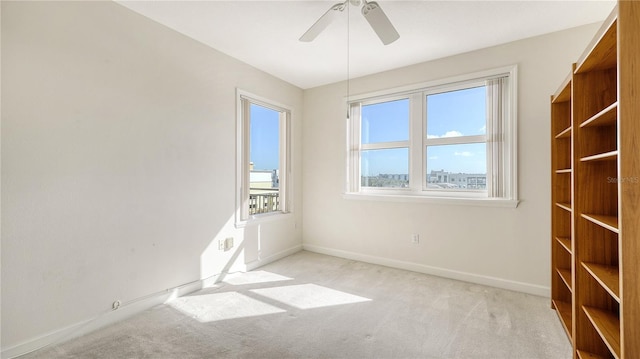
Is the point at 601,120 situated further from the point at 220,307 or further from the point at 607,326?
the point at 220,307

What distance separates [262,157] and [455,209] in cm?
247

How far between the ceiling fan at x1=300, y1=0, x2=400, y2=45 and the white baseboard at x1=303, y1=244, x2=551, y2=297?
2531mm

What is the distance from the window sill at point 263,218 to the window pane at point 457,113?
221 cm

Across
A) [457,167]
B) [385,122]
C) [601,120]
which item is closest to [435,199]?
[457,167]

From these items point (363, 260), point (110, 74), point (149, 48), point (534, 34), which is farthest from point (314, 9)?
point (363, 260)

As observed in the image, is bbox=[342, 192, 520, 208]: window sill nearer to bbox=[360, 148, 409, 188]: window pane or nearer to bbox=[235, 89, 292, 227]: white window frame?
bbox=[360, 148, 409, 188]: window pane

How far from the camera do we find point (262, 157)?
3.75 m

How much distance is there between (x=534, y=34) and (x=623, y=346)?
2.71 m

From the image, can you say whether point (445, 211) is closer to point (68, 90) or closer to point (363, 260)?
point (363, 260)

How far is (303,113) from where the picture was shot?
430 centimetres

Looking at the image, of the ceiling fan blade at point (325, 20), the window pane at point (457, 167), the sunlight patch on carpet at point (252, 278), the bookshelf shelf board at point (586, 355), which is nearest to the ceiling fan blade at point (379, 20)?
the ceiling fan blade at point (325, 20)

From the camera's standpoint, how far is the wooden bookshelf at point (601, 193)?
3.57ft

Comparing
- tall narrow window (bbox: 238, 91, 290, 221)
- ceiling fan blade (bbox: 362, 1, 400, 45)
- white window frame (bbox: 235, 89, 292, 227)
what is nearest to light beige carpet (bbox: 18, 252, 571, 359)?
white window frame (bbox: 235, 89, 292, 227)

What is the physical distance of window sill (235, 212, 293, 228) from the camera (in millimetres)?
3340
